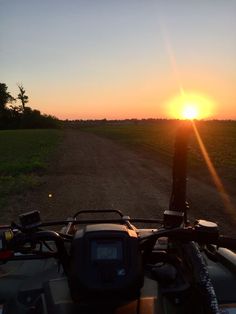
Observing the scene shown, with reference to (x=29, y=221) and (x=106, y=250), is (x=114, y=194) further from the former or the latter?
(x=106, y=250)

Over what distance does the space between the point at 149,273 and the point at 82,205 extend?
9693mm

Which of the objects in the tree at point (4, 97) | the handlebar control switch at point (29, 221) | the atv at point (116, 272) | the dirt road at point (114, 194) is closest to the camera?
the atv at point (116, 272)

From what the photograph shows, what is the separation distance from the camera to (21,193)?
14.5 metres

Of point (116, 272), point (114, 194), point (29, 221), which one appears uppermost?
point (29, 221)

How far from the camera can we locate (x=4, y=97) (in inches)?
4877

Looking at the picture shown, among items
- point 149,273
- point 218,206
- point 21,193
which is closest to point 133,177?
point 21,193

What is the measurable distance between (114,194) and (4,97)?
377 feet

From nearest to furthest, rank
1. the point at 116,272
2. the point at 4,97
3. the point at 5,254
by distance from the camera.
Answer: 1. the point at 116,272
2. the point at 5,254
3. the point at 4,97

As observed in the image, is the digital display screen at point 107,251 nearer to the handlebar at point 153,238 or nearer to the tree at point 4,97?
the handlebar at point 153,238

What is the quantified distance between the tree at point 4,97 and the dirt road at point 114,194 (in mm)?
105760

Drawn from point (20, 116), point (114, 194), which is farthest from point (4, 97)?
point (114, 194)

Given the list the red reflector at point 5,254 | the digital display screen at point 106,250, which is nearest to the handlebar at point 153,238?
the red reflector at point 5,254

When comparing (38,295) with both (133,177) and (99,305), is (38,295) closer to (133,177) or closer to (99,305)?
(99,305)

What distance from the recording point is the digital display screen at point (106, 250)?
210 centimetres
